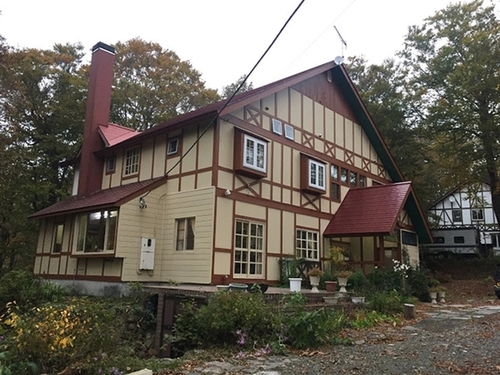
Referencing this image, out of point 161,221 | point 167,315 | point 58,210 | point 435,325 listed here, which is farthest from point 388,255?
point 58,210

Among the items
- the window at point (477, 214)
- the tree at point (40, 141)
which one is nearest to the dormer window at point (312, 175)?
the tree at point (40, 141)

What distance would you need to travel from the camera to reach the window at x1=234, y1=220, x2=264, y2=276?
12375mm

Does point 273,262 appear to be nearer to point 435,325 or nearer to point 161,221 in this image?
point 161,221

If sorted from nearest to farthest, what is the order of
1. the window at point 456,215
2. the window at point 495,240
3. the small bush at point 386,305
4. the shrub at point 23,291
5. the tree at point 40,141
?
the small bush at point 386,305 < the shrub at point 23,291 < the tree at point 40,141 < the window at point 495,240 < the window at point 456,215

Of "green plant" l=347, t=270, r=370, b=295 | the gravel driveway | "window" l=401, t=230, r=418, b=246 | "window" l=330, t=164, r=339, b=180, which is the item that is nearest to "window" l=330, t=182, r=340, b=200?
"window" l=330, t=164, r=339, b=180

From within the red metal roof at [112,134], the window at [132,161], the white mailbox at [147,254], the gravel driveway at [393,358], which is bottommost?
the gravel driveway at [393,358]

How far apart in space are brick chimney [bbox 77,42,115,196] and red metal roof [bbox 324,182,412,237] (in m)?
9.48

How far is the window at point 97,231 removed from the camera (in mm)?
12414

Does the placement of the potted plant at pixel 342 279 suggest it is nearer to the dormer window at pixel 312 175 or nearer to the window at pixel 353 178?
the dormer window at pixel 312 175

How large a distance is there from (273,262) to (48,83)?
57.9 ft

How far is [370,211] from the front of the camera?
15.5 m

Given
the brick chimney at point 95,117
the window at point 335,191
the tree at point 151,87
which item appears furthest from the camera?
the tree at point 151,87

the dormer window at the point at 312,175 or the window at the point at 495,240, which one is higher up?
the dormer window at the point at 312,175

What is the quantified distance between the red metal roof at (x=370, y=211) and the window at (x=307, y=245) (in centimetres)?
63
